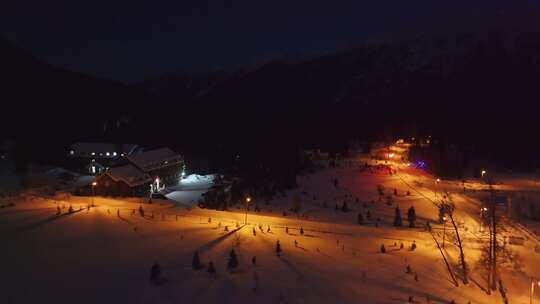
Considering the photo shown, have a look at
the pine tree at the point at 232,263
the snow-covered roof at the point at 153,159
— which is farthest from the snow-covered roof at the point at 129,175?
the pine tree at the point at 232,263

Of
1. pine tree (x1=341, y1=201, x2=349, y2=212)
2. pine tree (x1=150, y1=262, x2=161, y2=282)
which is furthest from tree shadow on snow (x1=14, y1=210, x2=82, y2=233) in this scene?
pine tree (x1=341, y1=201, x2=349, y2=212)

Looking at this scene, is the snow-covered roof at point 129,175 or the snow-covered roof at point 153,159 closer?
the snow-covered roof at point 129,175

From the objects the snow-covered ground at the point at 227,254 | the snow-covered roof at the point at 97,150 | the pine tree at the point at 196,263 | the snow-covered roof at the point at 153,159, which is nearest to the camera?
the snow-covered ground at the point at 227,254

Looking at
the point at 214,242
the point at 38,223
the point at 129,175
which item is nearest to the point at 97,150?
the point at 129,175

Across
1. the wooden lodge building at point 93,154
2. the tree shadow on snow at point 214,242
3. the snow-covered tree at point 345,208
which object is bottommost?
the tree shadow on snow at point 214,242

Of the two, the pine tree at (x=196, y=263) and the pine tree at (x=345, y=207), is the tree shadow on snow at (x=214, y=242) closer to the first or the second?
the pine tree at (x=196, y=263)

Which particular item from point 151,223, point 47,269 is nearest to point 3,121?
point 151,223

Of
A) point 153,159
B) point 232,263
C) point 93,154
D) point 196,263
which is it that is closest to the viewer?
point 196,263

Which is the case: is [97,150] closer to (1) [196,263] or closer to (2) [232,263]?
(1) [196,263]
